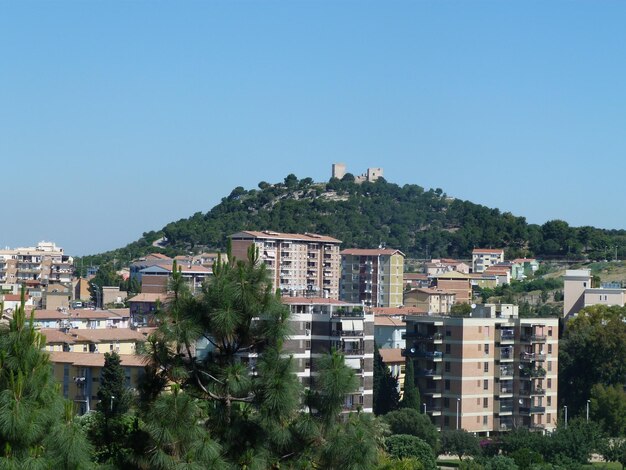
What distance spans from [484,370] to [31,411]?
36057mm

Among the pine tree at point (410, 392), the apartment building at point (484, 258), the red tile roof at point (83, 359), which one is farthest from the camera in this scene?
the apartment building at point (484, 258)

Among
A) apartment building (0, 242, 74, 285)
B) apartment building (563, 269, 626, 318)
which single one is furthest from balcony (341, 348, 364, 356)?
apartment building (0, 242, 74, 285)

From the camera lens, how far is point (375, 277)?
90125 millimetres

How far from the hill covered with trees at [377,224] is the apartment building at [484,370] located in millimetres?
60147

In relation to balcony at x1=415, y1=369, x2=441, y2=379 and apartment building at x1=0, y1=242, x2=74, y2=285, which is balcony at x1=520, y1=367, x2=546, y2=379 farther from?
apartment building at x1=0, y1=242, x2=74, y2=285

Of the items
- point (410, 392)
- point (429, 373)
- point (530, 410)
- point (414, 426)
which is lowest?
point (414, 426)

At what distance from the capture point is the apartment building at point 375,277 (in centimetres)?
8956

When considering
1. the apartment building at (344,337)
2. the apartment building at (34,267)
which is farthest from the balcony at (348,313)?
the apartment building at (34,267)

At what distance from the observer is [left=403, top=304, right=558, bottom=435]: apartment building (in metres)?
45.7

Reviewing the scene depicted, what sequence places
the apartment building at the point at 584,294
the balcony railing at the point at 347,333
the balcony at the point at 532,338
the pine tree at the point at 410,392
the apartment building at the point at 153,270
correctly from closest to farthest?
the balcony railing at the point at 347,333, the pine tree at the point at 410,392, the balcony at the point at 532,338, the apartment building at the point at 584,294, the apartment building at the point at 153,270

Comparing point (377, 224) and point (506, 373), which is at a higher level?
point (377, 224)

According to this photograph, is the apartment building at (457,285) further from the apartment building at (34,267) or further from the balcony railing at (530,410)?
the balcony railing at (530,410)

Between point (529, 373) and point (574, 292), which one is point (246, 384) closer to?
point (529, 373)

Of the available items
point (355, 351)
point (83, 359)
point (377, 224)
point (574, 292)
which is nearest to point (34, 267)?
point (377, 224)
